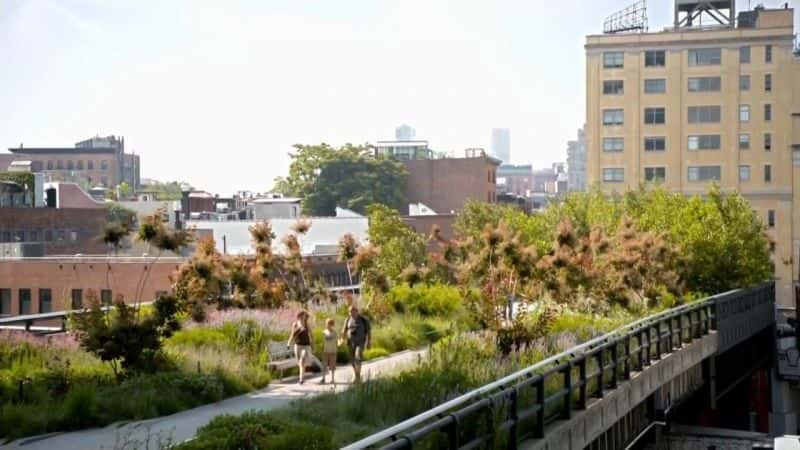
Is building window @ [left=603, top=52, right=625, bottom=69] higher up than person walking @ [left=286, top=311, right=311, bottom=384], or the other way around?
building window @ [left=603, top=52, right=625, bottom=69]

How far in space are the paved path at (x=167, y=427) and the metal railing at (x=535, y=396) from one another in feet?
10.2

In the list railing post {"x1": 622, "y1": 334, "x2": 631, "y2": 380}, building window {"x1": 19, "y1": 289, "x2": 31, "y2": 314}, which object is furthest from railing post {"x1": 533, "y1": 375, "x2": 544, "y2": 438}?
building window {"x1": 19, "y1": 289, "x2": 31, "y2": 314}

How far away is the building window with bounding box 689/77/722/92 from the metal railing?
2460 inches

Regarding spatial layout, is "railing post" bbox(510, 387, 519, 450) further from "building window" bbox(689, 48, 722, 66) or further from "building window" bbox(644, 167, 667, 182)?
"building window" bbox(689, 48, 722, 66)

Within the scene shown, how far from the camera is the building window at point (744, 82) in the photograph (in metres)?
90.7

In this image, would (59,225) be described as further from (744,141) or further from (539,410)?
(539,410)

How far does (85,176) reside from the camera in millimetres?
180125

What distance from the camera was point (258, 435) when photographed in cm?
1324

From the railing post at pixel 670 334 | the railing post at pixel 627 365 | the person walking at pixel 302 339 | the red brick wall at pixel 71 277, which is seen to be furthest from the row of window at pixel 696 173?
the person walking at pixel 302 339

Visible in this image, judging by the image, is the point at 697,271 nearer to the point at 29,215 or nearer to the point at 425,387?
the point at 425,387

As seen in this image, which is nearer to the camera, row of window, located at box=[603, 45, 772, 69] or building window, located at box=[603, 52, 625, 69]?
row of window, located at box=[603, 45, 772, 69]

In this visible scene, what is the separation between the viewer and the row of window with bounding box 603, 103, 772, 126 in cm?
9112

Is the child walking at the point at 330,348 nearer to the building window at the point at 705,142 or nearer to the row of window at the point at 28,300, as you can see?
the row of window at the point at 28,300

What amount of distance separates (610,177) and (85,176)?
10843 centimetres
